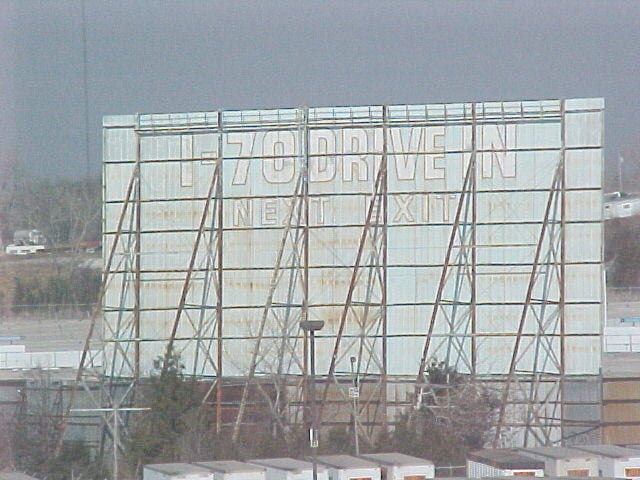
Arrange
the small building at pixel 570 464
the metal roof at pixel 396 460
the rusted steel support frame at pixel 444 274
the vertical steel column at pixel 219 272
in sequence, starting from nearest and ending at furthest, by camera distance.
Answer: the small building at pixel 570 464
the metal roof at pixel 396 460
the rusted steel support frame at pixel 444 274
the vertical steel column at pixel 219 272

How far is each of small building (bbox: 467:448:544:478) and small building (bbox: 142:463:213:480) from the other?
3760 mm

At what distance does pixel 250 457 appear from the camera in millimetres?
23891

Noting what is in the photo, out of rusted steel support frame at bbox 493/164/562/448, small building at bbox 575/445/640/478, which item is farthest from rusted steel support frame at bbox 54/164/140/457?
small building at bbox 575/445/640/478

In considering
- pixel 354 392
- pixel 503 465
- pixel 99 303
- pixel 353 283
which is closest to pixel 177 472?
pixel 503 465

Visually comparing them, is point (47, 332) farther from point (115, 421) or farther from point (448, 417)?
point (448, 417)

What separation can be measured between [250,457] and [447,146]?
6478 millimetres

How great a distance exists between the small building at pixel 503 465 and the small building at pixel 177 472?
3.76 metres

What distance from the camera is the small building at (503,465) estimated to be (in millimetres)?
19297

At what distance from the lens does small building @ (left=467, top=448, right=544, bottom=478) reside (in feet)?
63.3

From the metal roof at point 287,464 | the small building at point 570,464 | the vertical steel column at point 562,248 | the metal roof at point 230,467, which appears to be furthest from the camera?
the vertical steel column at point 562,248

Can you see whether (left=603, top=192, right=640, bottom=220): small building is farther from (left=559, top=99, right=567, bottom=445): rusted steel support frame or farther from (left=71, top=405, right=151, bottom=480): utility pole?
(left=71, top=405, right=151, bottom=480): utility pole

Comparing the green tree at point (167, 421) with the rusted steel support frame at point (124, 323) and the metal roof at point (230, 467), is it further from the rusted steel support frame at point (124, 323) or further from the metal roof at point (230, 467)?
the metal roof at point (230, 467)

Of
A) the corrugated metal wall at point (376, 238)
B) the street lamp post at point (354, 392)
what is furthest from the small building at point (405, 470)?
the corrugated metal wall at point (376, 238)

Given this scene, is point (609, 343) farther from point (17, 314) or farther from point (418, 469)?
point (17, 314)
